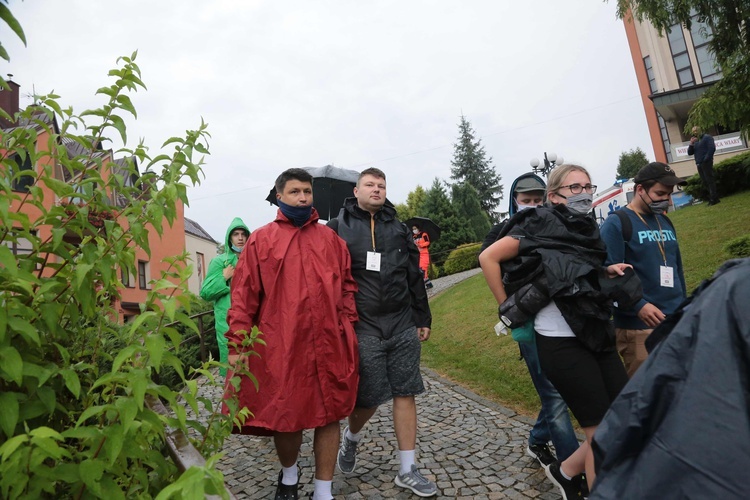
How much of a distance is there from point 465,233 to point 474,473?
26804 millimetres

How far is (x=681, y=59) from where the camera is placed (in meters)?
29.2

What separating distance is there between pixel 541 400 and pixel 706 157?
1307 centimetres

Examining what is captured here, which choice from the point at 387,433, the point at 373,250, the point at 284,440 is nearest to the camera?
the point at 284,440

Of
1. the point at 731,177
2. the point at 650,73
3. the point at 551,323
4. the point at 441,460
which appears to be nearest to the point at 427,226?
the point at 731,177

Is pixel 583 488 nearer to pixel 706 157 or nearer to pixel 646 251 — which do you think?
pixel 646 251

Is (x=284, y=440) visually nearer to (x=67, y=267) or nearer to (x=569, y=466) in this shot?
(x=569, y=466)

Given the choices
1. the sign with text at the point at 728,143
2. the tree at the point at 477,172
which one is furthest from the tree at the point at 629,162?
the sign with text at the point at 728,143

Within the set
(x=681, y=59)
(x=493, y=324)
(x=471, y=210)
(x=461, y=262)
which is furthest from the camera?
(x=471, y=210)

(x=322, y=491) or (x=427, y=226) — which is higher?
(x=427, y=226)

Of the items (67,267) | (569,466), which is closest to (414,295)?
(569,466)

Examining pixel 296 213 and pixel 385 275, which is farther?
pixel 385 275

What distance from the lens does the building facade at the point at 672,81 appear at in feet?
84.0

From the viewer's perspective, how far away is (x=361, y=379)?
10.9ft

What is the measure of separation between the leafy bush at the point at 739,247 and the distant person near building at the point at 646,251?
4.24 meters
